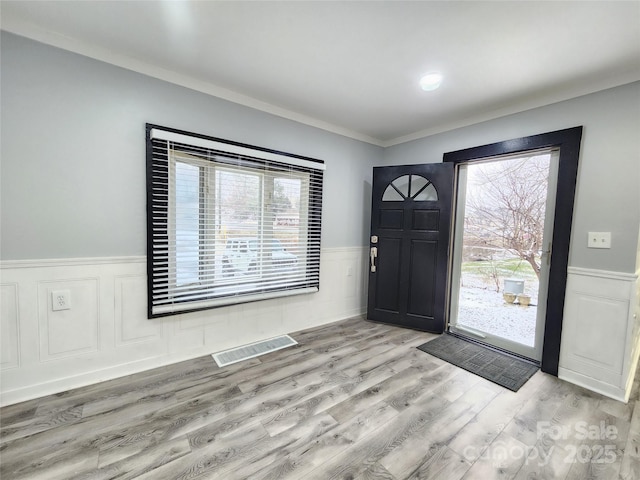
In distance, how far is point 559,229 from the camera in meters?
2.18

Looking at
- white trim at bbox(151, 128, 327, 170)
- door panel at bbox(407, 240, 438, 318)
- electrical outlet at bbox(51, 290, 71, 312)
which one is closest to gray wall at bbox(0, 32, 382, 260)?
white trim at bbox(151, 128, 327, 170)

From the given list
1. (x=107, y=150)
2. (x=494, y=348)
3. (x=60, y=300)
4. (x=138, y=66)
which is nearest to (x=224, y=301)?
(x=60, y=300)

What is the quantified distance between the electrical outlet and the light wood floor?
23.8 inches

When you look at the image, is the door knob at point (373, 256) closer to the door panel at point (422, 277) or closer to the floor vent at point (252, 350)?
the door panel at point (422, 277)

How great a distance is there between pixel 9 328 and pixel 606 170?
4.36 m

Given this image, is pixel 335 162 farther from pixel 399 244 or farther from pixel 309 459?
pixel 309 459

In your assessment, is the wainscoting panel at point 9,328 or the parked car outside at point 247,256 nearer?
the wainscoting panel at point 9,328

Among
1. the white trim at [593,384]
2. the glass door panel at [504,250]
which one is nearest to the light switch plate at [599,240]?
the glass door panel at [504,250]

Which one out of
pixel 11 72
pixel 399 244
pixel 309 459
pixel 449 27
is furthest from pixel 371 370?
pixel 11 72

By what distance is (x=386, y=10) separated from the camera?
56.6 inches

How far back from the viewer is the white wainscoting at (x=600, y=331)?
191 cm

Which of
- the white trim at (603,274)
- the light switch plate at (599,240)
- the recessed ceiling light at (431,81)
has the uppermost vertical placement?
the recessed ceiling light at (431,81)

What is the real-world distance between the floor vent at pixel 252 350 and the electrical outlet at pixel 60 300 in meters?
1.16

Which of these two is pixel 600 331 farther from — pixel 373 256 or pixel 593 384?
pixel 373 256
